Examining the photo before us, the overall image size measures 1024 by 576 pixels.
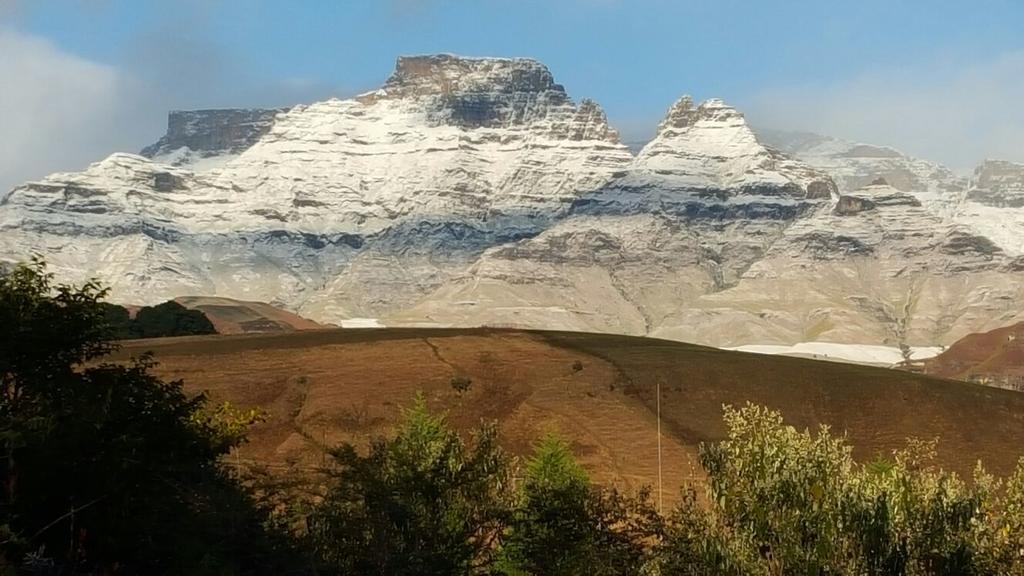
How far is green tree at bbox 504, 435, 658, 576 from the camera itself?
4962 cm

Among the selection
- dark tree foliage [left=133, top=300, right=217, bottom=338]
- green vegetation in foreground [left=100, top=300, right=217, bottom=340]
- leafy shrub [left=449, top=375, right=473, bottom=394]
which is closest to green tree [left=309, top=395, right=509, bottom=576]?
leafy shrub [left=449, top=375, right=473, bottom=394]

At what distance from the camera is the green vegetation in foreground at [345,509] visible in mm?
29562

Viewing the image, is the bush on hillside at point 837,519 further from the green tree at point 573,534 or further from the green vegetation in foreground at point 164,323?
the green vegetation in foreground at point 164,323

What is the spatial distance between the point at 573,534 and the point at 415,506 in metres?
8.03

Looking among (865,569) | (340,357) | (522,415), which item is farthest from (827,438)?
(340,357)

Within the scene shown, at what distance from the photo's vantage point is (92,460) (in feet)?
99.2

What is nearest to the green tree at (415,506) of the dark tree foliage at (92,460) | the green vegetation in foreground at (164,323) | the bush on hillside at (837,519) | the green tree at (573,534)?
the green tree at (573,534)

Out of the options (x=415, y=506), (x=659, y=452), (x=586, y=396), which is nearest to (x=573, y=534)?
(x=415, y=506)

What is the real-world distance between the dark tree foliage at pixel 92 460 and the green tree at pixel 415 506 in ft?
13.6

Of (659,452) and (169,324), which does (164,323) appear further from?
(659,452)

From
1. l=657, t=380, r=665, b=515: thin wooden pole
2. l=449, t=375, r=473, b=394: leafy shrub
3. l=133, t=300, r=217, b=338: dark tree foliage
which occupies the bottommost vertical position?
l=657, t=380, r=665, b=515: thin wooden pole

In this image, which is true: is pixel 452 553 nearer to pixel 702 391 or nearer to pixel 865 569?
pixel 865 569

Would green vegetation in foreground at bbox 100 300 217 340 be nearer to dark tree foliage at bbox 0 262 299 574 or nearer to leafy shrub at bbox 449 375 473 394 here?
leafy shrub at bbox 449 375 473 394

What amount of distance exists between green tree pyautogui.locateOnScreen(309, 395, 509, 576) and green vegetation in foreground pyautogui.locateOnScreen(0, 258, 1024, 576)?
169 millimetres
